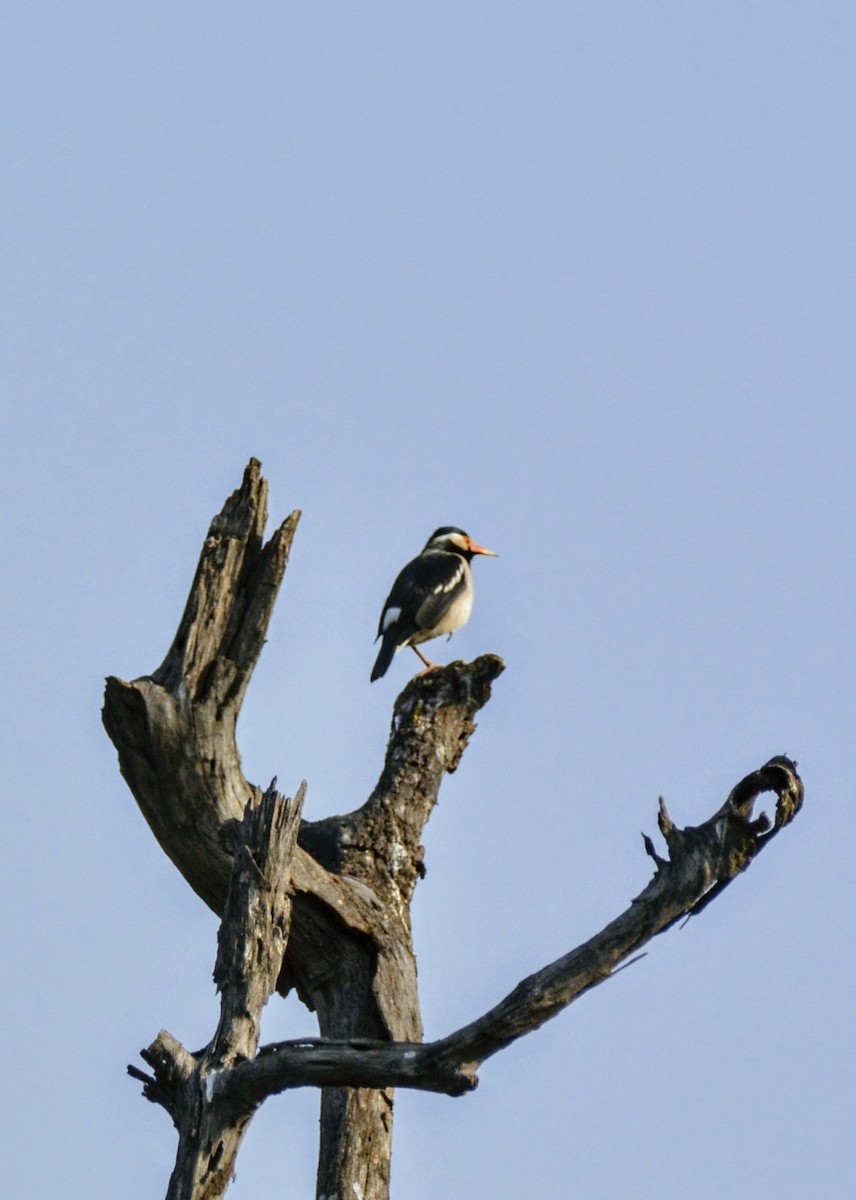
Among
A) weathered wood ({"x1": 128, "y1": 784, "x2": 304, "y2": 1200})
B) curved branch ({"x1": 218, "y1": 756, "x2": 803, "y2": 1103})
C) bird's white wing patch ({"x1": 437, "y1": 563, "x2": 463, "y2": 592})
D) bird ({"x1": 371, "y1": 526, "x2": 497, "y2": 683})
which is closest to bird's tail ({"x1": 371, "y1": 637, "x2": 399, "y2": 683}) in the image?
bird ({"x1": 371, "y1": 526, "x2": 497, "y2": 683})

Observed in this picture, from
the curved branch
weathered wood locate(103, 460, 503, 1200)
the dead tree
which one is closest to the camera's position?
the curved branch

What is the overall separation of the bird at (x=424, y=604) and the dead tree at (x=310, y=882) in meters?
3.31

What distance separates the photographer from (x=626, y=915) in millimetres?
6789

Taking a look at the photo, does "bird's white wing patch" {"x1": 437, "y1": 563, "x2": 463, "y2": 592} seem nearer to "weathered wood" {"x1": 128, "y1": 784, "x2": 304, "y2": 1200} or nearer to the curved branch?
"weathered wood" {"x1": 128, "y1": 784, "x2": 304, "y2": 1200}

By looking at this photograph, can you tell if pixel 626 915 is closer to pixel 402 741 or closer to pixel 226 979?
pixel 226 979

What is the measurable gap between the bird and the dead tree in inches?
130

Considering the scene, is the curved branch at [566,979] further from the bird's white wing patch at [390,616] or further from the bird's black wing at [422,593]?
the bird's white wing patch at [390,616]

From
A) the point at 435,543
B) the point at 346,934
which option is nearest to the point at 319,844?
the point at 346,934

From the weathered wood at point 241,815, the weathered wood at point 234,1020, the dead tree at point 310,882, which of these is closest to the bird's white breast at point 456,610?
the dead tree at point 310,882

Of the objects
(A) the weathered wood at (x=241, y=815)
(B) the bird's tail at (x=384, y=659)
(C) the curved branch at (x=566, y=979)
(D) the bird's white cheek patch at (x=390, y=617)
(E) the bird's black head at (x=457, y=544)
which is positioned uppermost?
(E) the bird's black head at (x=457, y=544)

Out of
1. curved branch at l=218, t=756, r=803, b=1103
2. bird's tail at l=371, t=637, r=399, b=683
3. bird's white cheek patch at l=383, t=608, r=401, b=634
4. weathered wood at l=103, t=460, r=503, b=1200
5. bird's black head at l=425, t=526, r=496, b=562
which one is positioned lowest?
curved branch at l=218, t=756, r=803, b=1103

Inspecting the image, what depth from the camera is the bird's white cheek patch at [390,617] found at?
13156 millimetres

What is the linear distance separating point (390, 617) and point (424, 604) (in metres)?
0.32

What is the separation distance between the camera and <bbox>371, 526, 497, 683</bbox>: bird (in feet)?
42.7
